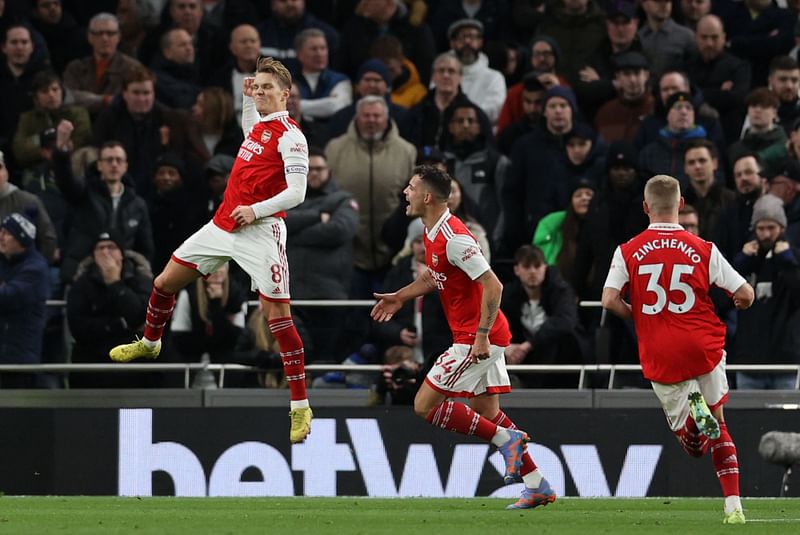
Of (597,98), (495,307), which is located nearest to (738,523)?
(495,307)

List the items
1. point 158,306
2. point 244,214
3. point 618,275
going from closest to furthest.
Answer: point 618,275
point 244,214
point 158,306

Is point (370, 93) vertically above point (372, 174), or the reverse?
point (370, 93)

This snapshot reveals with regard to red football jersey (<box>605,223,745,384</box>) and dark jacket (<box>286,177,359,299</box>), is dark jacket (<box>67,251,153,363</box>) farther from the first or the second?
red football jersey (<box>605,223,745,384</box>)

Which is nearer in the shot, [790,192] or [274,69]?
[274,69]

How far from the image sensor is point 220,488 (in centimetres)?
1527

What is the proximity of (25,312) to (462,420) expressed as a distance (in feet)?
18.2

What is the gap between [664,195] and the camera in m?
10.9

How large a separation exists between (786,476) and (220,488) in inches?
197

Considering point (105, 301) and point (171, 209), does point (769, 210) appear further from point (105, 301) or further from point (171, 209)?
point (105, 301)

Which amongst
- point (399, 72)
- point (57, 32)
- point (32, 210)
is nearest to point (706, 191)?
point (399, 72)

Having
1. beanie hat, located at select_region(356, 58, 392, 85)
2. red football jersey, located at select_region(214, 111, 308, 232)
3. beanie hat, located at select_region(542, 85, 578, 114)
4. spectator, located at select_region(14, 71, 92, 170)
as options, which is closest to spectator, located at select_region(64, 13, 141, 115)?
spectator, located at select_region(14, 71, 92, 170)

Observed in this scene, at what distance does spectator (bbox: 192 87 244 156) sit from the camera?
1791 centimetres

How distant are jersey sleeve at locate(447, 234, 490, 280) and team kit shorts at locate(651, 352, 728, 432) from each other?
4.94 feet

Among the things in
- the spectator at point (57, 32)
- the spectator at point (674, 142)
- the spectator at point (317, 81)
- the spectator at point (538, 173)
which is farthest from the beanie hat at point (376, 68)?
the spectator at point (57, 32)
